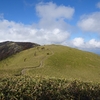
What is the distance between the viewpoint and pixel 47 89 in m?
15.1

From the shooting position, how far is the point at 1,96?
13.6 metres

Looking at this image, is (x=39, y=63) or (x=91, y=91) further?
(x=39, y=63)

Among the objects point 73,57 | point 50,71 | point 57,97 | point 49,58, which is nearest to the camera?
point 57,97

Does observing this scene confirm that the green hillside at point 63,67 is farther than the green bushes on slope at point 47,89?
Yes

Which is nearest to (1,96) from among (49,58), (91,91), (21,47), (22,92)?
(22,92)

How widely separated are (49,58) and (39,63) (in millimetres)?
6473

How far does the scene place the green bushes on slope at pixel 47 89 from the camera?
1405 centimetres

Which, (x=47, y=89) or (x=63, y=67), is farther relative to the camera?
(x=63, y=67)

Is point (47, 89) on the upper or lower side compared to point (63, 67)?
lower

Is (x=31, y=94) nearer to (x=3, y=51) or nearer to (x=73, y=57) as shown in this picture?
(x=73, y=57)

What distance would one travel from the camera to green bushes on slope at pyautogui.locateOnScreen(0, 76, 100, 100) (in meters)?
14.0

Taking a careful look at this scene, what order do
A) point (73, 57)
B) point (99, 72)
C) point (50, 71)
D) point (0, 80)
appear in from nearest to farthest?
point (0, 80), point (50, 71), point (99, 72), point (73, 57)

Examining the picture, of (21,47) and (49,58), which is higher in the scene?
(21,47)

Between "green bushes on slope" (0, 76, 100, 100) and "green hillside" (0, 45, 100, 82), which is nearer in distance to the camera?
"green bushes on slope" (0, 76, 100, 100)
